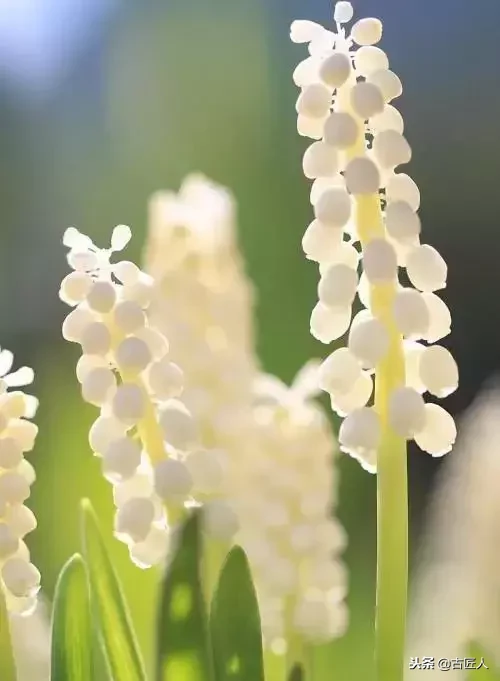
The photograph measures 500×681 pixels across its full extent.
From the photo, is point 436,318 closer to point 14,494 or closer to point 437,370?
point 437,370

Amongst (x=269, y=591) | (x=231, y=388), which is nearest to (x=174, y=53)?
(x=231, y=388)

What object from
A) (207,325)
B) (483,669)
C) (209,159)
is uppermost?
(209,159)

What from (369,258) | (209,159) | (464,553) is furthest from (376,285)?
(209,159)

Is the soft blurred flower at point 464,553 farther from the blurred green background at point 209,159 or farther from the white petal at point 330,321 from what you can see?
the white petal at point 330,321

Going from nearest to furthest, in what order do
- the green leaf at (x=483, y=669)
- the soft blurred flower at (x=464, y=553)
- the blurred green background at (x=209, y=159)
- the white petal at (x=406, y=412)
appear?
1. the white petal at (x=406, y=412)
2. the green leaf at (x=483, y=669)
3. the soft blurred flower at (x=464, y=553)
4. the blurred green background at (x=209, y=159)

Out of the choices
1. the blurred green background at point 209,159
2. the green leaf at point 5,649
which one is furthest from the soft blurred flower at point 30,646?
the blurred green background at point 209,159

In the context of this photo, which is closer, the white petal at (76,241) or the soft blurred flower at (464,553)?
the white petal at (76,241)

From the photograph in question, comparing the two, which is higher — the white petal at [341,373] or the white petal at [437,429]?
the white petal at [341,373]
